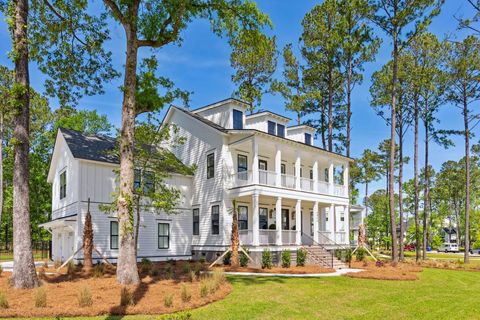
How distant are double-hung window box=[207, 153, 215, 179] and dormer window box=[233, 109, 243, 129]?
2425 millimetres

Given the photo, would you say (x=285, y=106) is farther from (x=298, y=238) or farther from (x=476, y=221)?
(x=476, y=221)

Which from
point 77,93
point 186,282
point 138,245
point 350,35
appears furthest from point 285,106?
point 186,282

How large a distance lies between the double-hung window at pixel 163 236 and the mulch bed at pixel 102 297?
30.5 ft

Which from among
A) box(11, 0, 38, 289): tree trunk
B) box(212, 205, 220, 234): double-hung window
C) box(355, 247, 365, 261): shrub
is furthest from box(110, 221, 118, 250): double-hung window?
box(355, 247, 365, 261): shrub

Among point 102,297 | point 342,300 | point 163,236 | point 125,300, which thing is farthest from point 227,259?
point 125,300

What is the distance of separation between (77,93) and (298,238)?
14.4 meters

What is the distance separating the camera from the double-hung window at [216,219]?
24.2 meters

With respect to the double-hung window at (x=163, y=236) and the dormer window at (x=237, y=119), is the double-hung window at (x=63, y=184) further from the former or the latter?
the dormer window at (x=237, y=119)

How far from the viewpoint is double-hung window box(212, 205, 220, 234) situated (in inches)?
953

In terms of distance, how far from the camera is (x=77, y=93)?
56.8 ft

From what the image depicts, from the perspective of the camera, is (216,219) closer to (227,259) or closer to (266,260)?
(227,259)

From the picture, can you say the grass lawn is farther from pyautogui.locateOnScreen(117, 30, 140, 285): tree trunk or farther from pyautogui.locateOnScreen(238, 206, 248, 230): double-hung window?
pyautogui.locateOnScreen(238, 206, 248, 230): double-hung window

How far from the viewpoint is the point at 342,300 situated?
12383 millimetres

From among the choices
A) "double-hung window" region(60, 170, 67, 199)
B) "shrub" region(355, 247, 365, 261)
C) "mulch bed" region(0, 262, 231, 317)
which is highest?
"double-hung window" region(60, 170, 67, 199)
